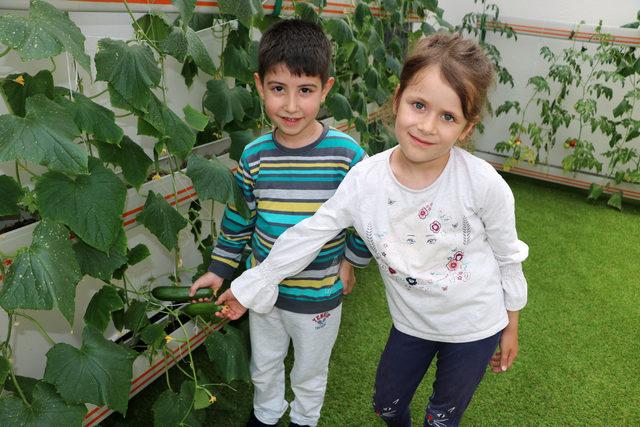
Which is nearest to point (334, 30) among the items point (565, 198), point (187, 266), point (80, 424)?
point (187, 266)

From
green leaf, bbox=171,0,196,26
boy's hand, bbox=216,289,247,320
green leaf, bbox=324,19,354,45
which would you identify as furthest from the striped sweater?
green leaf, bbox=324,19,354,45

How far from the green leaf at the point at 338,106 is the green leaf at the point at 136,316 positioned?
92 centimetres

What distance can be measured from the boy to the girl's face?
0.30 m

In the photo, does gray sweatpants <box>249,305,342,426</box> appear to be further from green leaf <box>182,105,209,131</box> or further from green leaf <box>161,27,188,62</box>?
green leaf <box>161,27,188,62</box>

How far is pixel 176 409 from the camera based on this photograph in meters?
1.53

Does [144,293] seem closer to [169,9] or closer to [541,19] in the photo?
[169,9]

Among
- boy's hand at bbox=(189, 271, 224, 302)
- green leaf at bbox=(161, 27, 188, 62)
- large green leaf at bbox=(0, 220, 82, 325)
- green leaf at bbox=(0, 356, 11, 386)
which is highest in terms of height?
green leaf at bbox=(161, 27, 188, 62)

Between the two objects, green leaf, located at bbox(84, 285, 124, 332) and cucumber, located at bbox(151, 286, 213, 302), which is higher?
green leaf, located at bbox(84, 285, 124, 332)

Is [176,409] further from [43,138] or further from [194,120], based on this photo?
[43,138]

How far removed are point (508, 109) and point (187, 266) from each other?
111 inches

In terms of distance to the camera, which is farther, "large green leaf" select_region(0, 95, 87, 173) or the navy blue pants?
the navy blue pants

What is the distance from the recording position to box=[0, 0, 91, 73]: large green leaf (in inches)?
33.5

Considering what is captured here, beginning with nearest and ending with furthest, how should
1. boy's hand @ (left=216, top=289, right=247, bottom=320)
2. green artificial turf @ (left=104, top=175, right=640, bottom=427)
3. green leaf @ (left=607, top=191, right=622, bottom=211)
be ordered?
boy's hand @ (left=216, top=289, right=247, bottom=320) < green artificial turf @ (left=104, top=175, right=640, bottom=427) < green leaf @ (left=607, top=191, right=622, bottom=211)

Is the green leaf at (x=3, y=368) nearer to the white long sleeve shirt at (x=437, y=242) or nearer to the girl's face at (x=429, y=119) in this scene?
the white long sleeve shirt at (x=437, y=242)
